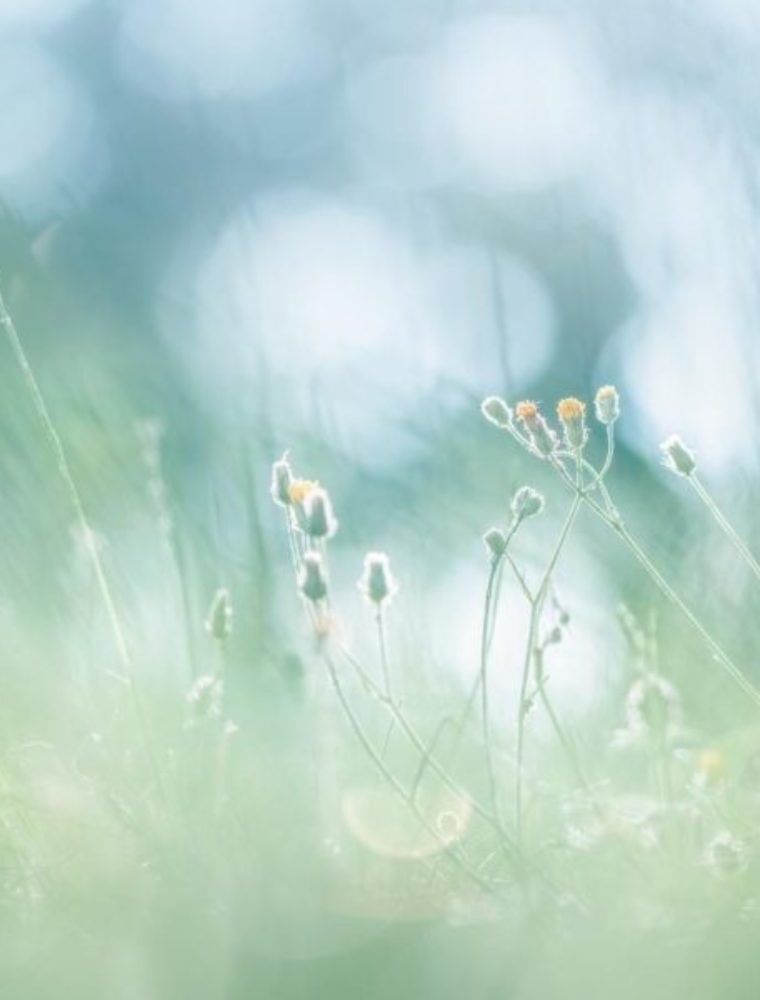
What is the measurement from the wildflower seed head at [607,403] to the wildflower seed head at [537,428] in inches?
2.1

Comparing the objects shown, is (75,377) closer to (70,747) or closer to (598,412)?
(70,747)

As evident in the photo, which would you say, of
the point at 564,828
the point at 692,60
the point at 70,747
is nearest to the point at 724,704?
the point at 564,828

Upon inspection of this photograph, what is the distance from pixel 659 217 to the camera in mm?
1669

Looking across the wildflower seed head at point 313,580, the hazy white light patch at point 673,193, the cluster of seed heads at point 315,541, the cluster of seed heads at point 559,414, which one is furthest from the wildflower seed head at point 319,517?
the hazy white light patch at point 673,193

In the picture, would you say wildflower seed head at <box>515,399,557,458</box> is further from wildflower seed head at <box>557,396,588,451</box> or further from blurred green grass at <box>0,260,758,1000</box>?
blurred green grass at <box>0,260,758,1000</box>

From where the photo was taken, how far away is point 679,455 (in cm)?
130

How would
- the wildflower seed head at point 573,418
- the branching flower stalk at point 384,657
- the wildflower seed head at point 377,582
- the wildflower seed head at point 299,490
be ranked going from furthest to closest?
the wildflower seed head at point 573,418 < the wildflower seed head at point 299,490 < the wildflower seed head at point 377,582 < the branching flower stalk at point 384,657

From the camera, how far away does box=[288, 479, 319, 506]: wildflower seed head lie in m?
1.21

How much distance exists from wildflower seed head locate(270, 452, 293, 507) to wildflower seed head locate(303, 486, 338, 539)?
0.07 m

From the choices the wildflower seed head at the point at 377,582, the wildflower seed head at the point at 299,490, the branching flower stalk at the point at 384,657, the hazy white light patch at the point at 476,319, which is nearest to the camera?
the branching flower stalk at the point at 384,657

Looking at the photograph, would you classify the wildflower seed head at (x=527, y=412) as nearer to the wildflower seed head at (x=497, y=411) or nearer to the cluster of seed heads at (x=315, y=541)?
the wildflower seed head at (x=497, y=411)

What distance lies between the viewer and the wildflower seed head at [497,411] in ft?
4.50

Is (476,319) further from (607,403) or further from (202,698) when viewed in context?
(202,698)

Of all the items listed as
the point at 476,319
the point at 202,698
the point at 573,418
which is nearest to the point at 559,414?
the point at 573,418
